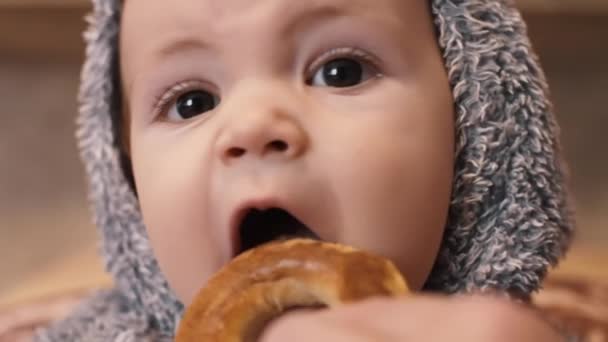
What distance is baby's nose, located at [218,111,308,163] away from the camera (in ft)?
1.73

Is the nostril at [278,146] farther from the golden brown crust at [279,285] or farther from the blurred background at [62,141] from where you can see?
the blurred background at [62,141]

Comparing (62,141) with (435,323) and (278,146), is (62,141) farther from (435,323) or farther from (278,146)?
(435,323)

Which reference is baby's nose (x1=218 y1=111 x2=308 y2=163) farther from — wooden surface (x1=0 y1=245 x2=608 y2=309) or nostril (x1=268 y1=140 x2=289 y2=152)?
wooden surface (x1=0 y1=245 x2=608 y2=309)

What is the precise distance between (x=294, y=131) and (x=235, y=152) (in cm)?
4

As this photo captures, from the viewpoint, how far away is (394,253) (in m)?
0.57

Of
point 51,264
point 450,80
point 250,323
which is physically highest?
point 450,80

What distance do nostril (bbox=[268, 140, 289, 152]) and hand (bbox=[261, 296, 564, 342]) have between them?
Result: 0.14 m

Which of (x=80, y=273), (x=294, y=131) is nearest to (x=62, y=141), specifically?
(x=80, y=273)

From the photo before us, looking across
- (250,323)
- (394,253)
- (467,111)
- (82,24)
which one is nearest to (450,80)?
(467,111)

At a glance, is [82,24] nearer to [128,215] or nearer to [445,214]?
[128,215]

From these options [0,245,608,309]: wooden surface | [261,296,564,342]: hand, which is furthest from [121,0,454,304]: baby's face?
[0,245,608,309]: wooden surface

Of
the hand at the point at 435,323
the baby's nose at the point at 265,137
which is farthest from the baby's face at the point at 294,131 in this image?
the hand at the point at 435,323

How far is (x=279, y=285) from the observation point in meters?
0.48

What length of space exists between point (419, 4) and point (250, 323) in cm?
27
